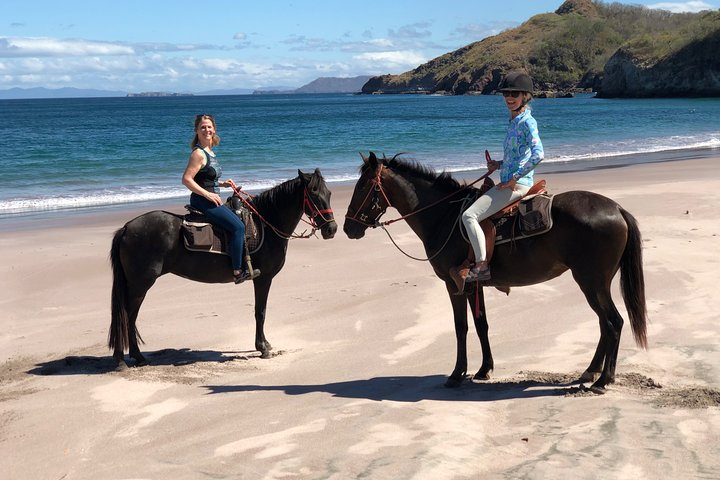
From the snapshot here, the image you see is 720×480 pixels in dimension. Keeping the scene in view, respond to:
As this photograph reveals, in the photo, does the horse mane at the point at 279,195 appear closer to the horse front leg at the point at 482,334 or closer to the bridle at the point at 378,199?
the bridle at the point at 378,199

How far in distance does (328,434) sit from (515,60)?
170 m

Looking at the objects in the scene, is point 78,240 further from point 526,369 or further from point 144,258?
point 526,369

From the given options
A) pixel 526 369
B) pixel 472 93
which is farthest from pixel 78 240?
pixel 472 93

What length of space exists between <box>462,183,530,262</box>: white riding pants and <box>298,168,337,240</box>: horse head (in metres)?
1.63

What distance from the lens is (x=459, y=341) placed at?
678 cm

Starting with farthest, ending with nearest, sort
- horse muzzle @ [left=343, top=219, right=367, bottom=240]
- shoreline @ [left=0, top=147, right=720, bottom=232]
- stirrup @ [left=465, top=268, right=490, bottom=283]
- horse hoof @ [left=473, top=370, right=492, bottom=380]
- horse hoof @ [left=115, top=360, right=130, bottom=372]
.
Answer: shoreline @ [left=0, top=147, right=720, bottom=232], horse hoof @ [left=115, top=360, right=130, bottom=372], horse muzzle @ [left=343, top=219, right=367, bottom=240], horse hoof @ [left=473, top=370, right=492, bottom=380], stirrup @ [left=465, top=268, right=490, bottom=283]

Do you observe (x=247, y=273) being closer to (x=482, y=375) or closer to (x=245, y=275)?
(x=245, y=275)

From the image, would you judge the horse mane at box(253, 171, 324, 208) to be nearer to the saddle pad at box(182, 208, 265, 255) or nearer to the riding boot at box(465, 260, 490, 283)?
the saddle pad at box(182, 208, 265, 255)

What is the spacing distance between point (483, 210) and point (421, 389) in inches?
62.6

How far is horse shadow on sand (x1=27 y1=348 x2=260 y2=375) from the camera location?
755 centimetres

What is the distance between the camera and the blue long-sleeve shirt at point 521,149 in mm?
6309

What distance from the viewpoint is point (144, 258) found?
25.4 ft

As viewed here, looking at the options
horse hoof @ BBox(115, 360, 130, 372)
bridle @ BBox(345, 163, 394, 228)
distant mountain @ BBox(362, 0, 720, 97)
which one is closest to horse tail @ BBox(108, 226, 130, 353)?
horse hoof @ BBox(115, 360, 130, 372)

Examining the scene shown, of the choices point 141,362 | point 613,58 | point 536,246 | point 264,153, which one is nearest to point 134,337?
point 141,362
